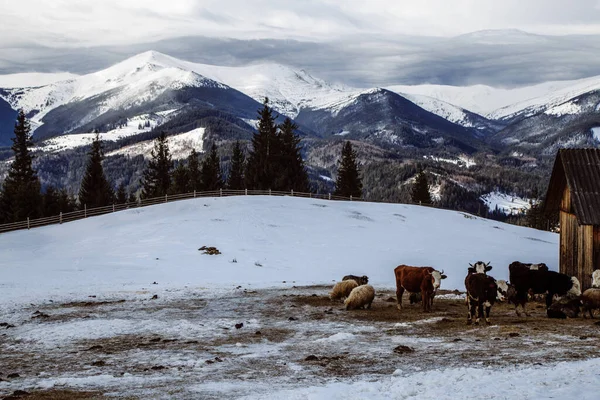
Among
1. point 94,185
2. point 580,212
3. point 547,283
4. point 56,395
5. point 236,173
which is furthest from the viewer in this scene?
point 236,173

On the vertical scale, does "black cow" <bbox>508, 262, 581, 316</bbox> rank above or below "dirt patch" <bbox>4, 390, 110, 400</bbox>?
above

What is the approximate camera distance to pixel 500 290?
2239 cm

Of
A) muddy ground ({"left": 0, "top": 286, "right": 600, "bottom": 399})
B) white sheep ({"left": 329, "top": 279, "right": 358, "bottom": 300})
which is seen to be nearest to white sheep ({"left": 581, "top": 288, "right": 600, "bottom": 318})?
muddy ground ({"left": 0, "top": 286, "right": 600, "bottom": 399})

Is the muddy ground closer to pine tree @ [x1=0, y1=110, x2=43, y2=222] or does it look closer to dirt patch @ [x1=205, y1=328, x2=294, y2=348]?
dirt patch @ [x1=205, y1=328, x2=294, y2=348]

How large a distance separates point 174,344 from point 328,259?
27.2 meters

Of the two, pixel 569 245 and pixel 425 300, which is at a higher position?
pixel 569 245

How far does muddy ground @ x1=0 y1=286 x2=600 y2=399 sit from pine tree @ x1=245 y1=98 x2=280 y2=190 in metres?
65.2

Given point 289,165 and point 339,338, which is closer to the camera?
point 339,338

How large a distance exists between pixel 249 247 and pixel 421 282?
24488 millimetres

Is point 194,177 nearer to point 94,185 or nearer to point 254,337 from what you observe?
point 94,185

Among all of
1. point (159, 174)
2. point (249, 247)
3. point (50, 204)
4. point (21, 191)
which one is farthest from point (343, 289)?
point (159, 174)

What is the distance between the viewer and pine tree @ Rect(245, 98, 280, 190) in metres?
89.0

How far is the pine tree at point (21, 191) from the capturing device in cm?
7225

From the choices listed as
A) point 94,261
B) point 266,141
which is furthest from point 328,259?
point 266,141
